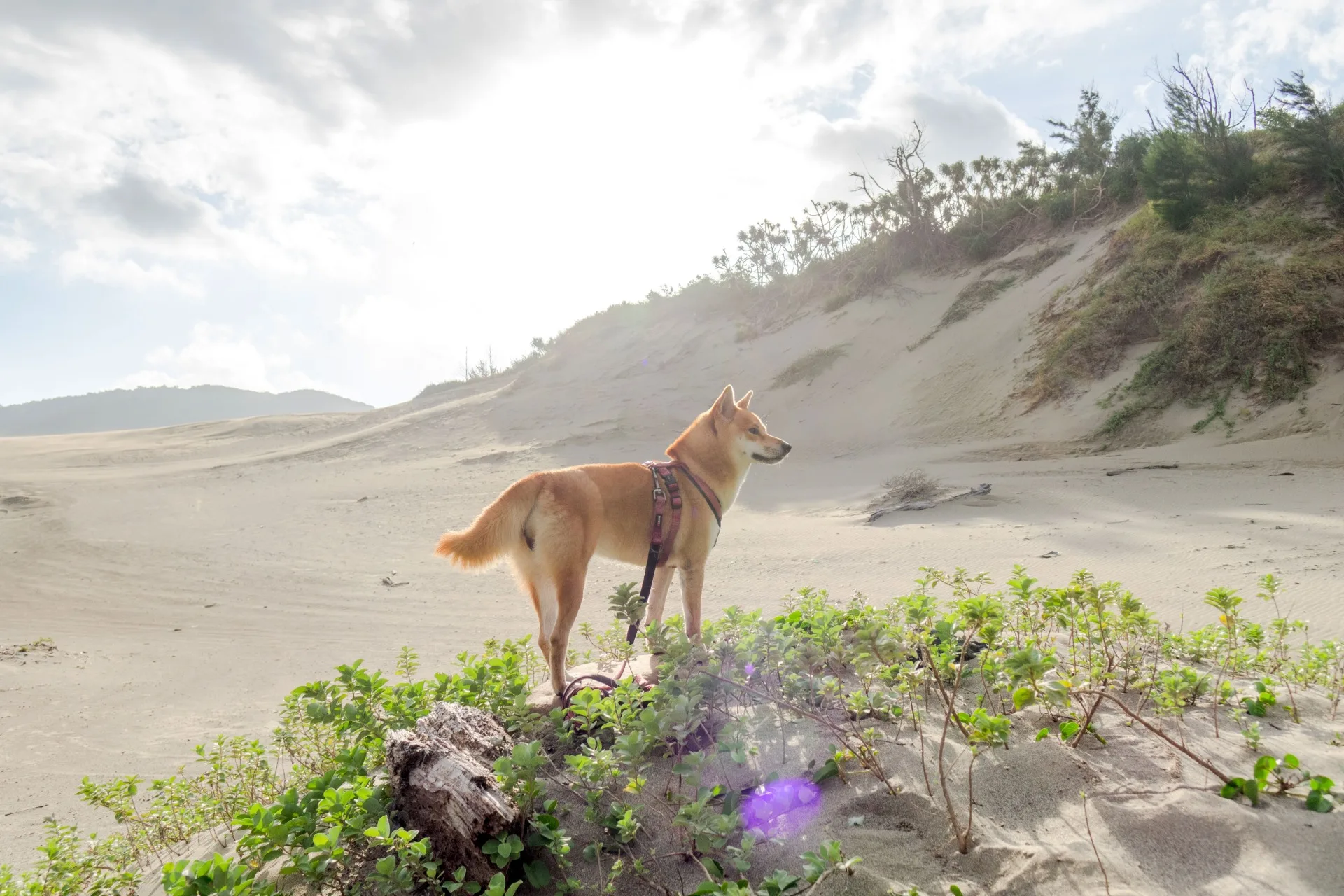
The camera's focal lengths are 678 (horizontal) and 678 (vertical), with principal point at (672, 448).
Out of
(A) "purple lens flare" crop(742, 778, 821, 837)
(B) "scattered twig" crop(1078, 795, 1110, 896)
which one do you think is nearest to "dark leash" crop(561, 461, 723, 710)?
(A) "purple lens flare" crop(742, 778, 821, 837)

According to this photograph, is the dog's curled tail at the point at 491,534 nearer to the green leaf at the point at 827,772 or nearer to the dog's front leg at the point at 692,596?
the dog's front leg at the point at 692,596

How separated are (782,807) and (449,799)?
41.1 inches

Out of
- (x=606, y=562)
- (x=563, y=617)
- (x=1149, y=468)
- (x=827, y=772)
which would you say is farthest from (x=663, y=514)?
(x=1149, y=468)

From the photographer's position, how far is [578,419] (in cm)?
2380

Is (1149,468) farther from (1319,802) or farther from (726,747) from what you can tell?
(726,747)

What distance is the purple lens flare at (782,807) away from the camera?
2121mm

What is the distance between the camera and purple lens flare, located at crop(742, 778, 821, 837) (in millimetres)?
2121

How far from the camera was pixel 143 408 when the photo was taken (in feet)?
356

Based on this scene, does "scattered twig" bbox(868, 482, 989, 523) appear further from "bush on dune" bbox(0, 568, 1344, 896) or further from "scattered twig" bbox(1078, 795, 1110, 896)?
"scattered twig" bbox(1078, 795, 1110, 896)

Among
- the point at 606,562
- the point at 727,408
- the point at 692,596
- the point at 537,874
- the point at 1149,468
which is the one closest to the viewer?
the point at 537,874

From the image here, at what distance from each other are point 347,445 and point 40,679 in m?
18.3

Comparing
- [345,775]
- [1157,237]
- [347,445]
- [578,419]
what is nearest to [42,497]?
[347,445]

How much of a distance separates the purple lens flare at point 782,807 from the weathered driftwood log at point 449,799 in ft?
2.44

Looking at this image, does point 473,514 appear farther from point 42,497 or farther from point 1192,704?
point 1192,704
